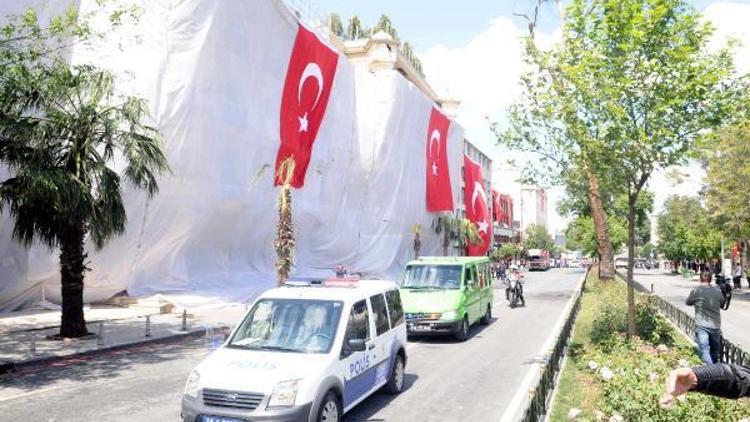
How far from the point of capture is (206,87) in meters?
26.3

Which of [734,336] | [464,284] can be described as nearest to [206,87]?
[464,284]

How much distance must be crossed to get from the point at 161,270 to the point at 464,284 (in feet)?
48.8

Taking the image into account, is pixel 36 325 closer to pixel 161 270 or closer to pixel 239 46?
pixel 161 270

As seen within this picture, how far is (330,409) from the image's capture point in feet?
24.4

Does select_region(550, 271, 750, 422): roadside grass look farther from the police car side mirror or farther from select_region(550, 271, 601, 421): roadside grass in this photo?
the police car side mirror

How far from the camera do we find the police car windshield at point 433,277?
54.7ft

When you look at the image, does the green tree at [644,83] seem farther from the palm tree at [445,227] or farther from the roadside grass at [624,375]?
the palm tree at [445,227]

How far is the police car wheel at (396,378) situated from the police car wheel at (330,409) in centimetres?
238

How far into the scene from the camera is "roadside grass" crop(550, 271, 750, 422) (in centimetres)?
689

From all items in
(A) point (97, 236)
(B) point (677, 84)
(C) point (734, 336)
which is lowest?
(C) point (734, 336)

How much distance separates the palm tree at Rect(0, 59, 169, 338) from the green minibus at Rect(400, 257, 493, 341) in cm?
807

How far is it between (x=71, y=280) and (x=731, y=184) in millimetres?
32330

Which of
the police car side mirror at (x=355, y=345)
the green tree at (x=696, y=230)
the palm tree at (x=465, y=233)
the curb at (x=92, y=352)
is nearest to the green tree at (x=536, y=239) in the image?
the green tree at (x=696, y=230)

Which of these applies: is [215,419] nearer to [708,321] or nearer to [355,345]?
[355,345]
